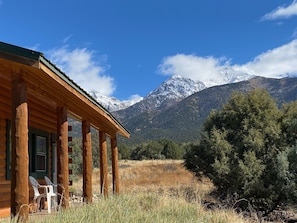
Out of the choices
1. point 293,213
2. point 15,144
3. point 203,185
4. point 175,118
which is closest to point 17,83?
point 15,144

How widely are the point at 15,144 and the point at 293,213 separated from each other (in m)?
13.8

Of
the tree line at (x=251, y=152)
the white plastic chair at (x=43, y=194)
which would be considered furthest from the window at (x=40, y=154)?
the tree line at (x=251, y=152)

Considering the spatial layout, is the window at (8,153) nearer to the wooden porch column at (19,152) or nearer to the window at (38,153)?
the window at (38,153)

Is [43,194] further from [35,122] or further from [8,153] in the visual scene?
[35,122]

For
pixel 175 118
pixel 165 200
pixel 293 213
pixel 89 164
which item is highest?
pixel 175 118

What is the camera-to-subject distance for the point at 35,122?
1127 cm

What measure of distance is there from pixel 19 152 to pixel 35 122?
538cm

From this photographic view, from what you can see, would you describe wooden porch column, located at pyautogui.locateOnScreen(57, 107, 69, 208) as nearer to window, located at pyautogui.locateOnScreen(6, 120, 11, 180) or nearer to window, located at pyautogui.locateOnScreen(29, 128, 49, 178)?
window, located at pyautogui.locateOnScreen(6, 120, 11, 180)

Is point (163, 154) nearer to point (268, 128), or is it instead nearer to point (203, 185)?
point (203, 185)

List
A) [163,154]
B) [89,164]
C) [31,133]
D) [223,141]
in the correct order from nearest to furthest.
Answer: [89,164] < [31,133] < [223,141] < [163,154]

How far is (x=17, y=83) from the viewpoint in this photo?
6.15m

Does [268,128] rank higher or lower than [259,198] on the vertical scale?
higher

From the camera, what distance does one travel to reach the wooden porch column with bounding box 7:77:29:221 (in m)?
5.94

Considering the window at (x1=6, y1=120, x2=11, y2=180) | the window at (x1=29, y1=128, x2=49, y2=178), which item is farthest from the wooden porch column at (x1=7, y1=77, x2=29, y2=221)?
the window at (x1=29, y1=128, x2=49, y2=178)
